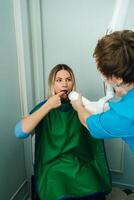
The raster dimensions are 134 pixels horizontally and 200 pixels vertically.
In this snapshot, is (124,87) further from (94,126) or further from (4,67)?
(4,67)

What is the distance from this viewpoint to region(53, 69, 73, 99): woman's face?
148 centimetres

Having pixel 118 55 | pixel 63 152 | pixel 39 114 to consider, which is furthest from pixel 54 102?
pixel 118 55

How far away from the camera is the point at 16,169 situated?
1.88 m

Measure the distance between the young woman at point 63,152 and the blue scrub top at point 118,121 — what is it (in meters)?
0.32

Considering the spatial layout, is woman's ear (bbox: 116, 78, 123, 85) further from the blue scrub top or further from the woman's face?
the woman's face

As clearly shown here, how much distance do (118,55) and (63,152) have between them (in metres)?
0.71

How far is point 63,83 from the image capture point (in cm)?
148

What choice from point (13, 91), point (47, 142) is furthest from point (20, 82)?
point (47, 142)

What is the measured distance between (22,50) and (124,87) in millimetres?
825

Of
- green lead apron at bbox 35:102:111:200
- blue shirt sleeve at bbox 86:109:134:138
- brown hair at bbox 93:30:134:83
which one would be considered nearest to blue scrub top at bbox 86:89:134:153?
blue shirt sleeve at bbox 86:109:134:138

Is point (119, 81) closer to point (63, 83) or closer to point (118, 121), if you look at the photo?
point (118, 121)

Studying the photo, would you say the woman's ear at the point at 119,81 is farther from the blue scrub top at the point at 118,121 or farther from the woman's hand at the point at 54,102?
the woman's hand at the point at 54,102

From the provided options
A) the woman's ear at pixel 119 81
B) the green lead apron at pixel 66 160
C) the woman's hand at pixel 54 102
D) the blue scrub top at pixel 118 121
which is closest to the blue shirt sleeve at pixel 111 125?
the blue scrub top at pixel 118 121

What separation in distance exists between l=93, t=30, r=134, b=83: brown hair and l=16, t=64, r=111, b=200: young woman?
16.1 inches
